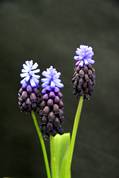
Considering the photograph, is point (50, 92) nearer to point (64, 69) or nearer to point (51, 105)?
point (51, 105)

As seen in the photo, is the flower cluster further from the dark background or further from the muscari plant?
the dark background

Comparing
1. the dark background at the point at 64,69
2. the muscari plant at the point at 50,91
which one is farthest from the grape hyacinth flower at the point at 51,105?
the dark background at the point at 64,69

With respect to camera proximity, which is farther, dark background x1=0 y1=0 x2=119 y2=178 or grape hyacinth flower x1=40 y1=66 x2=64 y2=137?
dark background x1=0 y1=0 x2=119 y2=178

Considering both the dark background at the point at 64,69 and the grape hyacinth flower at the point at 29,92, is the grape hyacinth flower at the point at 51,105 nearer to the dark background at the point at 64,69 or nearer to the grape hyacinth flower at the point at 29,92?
the grape hyacinth flower at the point at 29,92

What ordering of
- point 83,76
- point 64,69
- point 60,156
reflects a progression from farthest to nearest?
point 64,69 → point 60,156 → point 83,76

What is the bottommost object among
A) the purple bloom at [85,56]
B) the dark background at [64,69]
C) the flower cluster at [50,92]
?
the flower cluster at [50,92]

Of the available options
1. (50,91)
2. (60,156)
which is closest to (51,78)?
(50,91)

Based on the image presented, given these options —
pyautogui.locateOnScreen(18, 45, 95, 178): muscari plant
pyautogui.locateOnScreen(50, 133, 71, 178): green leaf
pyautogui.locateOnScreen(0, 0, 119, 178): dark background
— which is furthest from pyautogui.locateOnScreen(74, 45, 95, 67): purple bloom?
pyautogui.locateOnScreen(0, 0, 119, 178): dark background
